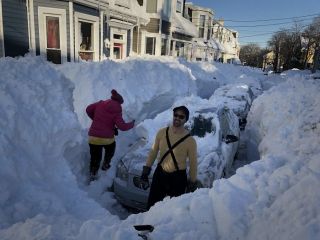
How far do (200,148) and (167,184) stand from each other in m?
1.68

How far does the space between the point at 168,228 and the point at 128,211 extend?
9.87 feet

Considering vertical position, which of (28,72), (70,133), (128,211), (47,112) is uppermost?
(28,72)

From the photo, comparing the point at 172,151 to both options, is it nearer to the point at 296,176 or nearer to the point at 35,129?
the point at 296,176

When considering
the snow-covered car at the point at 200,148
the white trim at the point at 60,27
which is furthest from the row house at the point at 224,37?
the snow-covered car at the point at 200,148

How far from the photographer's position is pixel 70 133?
575 centimetres

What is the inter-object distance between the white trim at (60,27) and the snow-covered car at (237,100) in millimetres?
6201

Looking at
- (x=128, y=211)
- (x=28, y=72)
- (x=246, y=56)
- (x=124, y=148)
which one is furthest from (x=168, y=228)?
(x=246, y=56)

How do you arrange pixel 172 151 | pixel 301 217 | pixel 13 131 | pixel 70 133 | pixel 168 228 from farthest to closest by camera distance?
1. pixel 70 133
2. pixel 13 131
3. pixel 172 151
4. pixel 168 228
5. pixel 301 217

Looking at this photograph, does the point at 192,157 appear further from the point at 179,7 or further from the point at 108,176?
the point at 179,7

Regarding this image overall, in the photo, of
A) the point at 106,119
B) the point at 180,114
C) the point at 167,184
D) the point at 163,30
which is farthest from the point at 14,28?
the point at 163,30

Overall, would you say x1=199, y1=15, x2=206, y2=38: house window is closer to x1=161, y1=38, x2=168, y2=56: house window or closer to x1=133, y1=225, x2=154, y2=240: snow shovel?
x1=161, y1=38, x2=168, y2=56: house window

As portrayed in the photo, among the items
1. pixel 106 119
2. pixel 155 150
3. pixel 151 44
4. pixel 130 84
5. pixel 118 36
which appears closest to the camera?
pixel 155 150

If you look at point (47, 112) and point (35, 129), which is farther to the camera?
point (47, 112)

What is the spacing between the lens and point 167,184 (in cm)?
432
